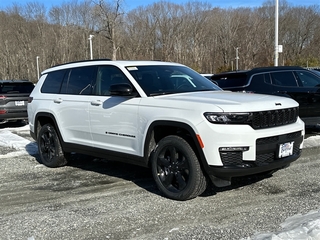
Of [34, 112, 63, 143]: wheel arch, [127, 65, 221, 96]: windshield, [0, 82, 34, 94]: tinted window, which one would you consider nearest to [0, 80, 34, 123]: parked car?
[0, 82, 34, 94]: tinted window

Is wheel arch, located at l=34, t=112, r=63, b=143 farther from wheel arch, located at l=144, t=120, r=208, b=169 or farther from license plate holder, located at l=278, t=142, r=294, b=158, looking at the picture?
license plate holder, located at l=278, t=142, r=294, b=158

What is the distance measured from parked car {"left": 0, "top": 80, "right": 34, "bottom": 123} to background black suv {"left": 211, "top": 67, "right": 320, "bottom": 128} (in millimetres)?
6501

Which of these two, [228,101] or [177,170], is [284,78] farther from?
[177,170]

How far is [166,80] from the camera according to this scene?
18.2 feet

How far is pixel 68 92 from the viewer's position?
638cm

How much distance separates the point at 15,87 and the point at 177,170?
8992mm

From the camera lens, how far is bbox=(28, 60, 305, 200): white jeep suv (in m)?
4.33

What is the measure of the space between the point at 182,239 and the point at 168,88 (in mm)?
2295

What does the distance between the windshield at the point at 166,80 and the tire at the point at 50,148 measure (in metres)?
2.13

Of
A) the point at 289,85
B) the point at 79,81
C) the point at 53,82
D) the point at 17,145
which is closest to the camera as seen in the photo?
the point at 79,81

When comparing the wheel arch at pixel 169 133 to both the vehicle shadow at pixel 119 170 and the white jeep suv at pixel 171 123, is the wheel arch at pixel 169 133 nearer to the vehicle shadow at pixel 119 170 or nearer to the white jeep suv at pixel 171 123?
the white jeep suv at pixel 171 123

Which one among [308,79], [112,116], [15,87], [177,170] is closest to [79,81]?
[112,116]

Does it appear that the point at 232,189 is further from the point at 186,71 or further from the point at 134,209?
the point at 186,71

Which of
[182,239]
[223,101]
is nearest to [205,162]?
[223,101]
